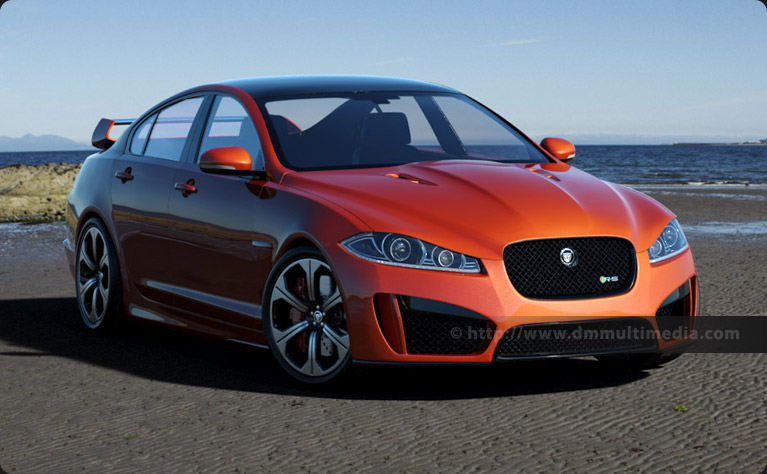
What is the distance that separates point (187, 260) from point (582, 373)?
236cm

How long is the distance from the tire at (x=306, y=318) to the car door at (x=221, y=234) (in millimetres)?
173

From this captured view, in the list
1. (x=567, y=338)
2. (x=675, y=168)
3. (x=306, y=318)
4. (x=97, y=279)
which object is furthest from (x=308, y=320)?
(x=675, y=168)

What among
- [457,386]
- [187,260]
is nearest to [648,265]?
[457,386]

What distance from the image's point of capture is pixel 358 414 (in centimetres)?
464

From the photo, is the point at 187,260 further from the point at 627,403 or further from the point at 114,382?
the point at 627,403

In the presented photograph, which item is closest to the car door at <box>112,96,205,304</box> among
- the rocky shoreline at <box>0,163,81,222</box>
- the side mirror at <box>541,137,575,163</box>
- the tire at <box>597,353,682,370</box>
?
the side mirror at <box>541,137,575,163</box>

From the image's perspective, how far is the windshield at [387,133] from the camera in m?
5.77

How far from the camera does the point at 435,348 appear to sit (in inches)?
189

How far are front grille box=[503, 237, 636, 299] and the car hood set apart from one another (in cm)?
4

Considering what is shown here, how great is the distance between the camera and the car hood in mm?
4781

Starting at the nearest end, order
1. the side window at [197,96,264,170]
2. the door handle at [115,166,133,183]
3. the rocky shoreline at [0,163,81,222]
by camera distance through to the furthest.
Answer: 1. the side window at [197,96,264,170]
2. the door handle at [115,166,133,183]
3. the rocky shoreline at [0,163,81,222]

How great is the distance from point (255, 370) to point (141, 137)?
2.21 meters

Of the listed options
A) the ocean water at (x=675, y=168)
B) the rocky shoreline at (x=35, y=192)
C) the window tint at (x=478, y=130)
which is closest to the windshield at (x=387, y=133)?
the window tint at (x=478, y=130)

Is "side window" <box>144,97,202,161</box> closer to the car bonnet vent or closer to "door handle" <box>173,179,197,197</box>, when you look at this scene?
"door handle" <box>173,179,197,197</box>
